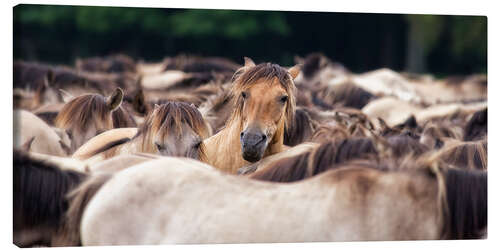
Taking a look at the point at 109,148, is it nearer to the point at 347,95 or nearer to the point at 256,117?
the point at 256,117

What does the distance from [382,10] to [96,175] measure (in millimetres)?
2430

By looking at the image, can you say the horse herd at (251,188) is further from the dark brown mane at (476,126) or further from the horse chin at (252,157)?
the dark brown mane at (476,126)

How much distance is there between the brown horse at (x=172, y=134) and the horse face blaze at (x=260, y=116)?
28cm

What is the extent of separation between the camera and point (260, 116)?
14.6ft

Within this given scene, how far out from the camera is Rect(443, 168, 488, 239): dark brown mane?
140 inches

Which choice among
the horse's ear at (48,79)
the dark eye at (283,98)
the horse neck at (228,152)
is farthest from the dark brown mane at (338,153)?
the horse's ear at (48,79)

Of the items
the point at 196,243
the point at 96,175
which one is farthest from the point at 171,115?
the point at 196,243

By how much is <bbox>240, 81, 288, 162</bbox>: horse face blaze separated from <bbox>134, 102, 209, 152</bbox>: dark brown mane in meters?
0.29

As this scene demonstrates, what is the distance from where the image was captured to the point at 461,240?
3.72m

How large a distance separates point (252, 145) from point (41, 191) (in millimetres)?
1291

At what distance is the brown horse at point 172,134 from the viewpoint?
440 centimetres

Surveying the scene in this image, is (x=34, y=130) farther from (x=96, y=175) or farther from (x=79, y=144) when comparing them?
(x=96, y=175)

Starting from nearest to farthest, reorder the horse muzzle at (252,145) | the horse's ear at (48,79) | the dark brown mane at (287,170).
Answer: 1. the dark brown mane at (287,170)
2. the horse muzzle at (252,145)
3. the horse's ear at (48,79)

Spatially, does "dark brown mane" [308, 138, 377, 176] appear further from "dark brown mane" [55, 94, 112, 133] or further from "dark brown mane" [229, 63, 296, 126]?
"dark brown mane" [55, 94, 112, 133]
